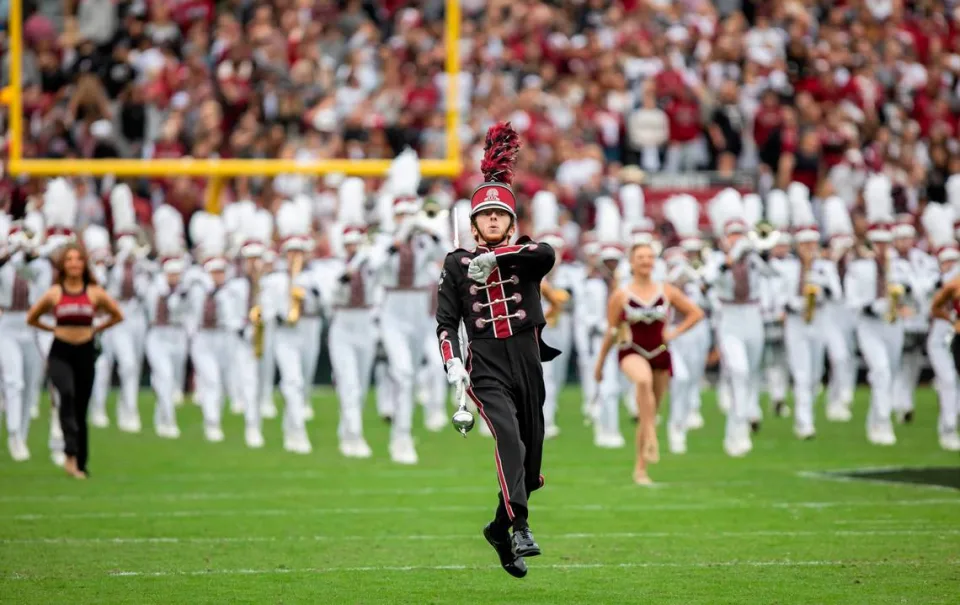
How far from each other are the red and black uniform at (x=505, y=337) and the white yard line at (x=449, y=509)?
162 inches

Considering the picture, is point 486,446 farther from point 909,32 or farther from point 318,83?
point 909,32

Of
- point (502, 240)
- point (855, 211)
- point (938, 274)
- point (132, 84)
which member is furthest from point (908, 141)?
point (502, 240)

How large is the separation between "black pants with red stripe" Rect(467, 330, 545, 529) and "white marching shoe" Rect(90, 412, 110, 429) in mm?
13812

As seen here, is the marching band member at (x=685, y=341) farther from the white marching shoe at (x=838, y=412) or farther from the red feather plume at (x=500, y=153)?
the red feather plume at (x=500, y=153)

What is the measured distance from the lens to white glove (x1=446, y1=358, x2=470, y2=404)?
8781mm

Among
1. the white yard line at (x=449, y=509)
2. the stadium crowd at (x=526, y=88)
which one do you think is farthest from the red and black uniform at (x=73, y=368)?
the stadium crowd at (x=526, y=88)

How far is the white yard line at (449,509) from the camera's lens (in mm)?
13094

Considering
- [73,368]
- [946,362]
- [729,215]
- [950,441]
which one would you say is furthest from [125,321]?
[950,441]

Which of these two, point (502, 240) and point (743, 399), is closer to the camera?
point (502, 240)

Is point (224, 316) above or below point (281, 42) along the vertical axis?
below

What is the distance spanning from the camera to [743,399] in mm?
17609

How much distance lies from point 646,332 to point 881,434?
523 cm

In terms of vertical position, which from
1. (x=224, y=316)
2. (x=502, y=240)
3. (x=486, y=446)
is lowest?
(x=486, y=446)

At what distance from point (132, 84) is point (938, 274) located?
11237 mm
